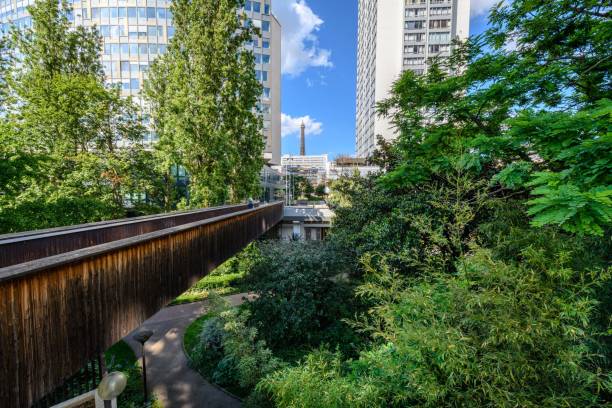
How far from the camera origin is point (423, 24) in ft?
149

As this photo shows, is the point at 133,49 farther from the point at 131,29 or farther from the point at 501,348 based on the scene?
the point at 501,348

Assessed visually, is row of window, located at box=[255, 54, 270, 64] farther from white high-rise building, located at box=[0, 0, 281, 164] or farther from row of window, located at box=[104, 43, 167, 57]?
row of window, located at box=[104, 43, 167, 57]

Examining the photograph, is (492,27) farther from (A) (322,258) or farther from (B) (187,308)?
(B) (187,308)

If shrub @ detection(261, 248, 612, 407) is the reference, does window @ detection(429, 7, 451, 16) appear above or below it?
above

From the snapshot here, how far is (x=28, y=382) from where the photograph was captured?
2703 millimetres

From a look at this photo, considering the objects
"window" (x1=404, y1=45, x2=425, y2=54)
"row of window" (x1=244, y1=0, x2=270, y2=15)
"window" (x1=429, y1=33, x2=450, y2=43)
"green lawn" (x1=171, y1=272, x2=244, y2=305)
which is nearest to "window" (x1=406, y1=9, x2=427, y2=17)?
"window" (x1=429, y1=33, x2=450, y2=43)

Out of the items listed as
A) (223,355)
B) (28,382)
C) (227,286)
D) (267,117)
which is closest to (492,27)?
(28,382)

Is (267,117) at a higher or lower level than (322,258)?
higher

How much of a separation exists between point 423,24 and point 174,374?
187 feet

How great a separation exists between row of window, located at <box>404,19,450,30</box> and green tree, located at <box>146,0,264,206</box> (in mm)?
41524

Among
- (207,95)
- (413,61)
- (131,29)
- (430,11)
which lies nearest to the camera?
(207,95)

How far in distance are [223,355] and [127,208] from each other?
13.8 m

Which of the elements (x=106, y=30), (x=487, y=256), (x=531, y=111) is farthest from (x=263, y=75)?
(x=487, y=256)

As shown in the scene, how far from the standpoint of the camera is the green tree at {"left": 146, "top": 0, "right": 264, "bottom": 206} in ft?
46.5
